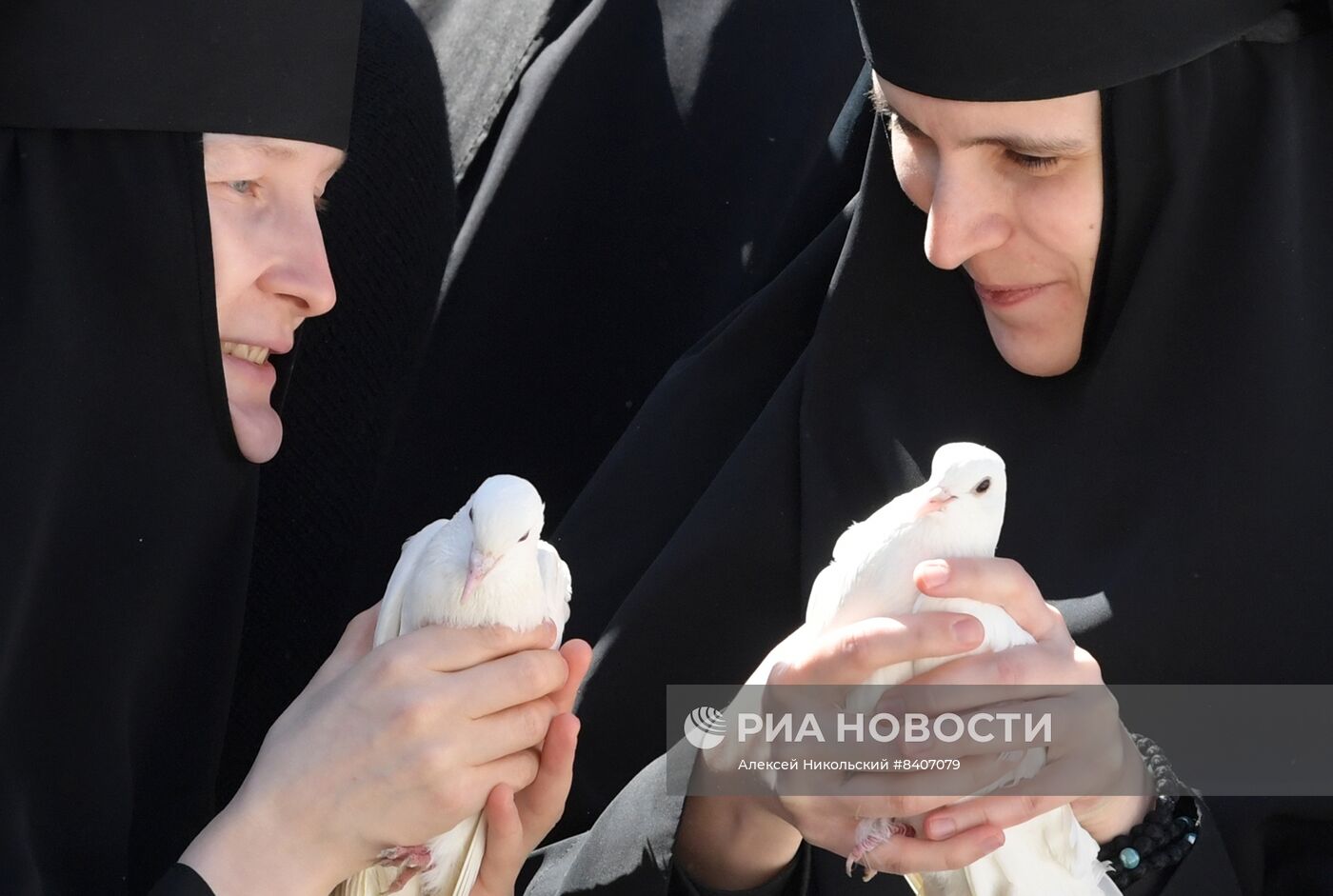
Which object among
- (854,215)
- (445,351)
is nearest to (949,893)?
(854,215)

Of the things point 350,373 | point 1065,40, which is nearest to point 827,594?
point 1065,40

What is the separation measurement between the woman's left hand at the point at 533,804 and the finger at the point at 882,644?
284mm

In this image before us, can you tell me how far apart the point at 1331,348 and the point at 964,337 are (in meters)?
0.47

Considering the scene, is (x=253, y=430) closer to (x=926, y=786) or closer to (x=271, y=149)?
(x=271, y=149)

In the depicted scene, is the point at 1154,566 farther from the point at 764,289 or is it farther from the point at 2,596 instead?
the point at 2,596

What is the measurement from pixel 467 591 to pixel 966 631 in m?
0.53

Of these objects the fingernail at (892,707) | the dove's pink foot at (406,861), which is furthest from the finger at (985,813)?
the dove's pink foot at (406,861)

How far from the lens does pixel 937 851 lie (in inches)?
64.0

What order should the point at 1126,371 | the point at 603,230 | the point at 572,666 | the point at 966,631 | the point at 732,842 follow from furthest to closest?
the point at 603,230
the point at 1126,371
the point at 732,842
the point at 572,666
the point at 966,631

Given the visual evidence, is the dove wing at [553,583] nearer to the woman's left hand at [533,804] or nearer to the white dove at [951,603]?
the woman's left hand at [533,804]

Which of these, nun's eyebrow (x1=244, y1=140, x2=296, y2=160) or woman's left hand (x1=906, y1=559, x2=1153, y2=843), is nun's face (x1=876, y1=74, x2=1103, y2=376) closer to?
woman's left hand (x1=906, y1=559, x2=1153, y2=843)

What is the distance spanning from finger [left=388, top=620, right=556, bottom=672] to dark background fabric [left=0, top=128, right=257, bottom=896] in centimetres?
41

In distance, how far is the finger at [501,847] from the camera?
178 cm

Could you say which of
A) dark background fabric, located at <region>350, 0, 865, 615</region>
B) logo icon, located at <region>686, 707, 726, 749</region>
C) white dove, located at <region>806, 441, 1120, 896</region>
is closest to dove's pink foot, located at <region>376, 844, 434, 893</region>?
logo icon, located at <region>686, 707, 726, 749</region>
